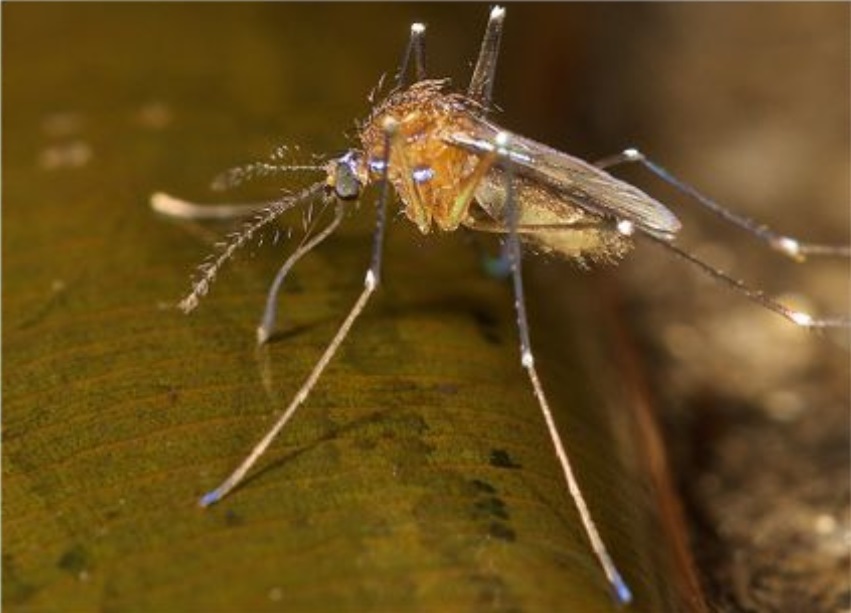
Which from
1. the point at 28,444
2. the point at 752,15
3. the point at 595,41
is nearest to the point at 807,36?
the point at 752,15

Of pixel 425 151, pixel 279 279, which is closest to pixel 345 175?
pixel 425 151

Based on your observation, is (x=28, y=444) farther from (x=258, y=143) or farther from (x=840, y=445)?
(x=840, y=445)

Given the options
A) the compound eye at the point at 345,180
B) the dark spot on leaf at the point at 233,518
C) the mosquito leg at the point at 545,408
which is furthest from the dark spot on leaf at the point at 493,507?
the compound eye at the point at 345,180

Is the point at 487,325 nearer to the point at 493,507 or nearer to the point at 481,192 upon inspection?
the point at 481,192

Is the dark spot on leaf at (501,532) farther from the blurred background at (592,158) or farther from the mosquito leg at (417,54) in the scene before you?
the mosquito leg at (417,54)

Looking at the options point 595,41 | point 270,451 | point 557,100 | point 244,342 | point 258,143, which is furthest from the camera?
point 595,41

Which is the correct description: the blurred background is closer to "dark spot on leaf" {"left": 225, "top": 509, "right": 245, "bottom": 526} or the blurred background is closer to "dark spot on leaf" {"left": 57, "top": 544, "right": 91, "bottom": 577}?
"dark spot on leaf" {"left": 57, "top": 544, "right": 91, "bottom": 577}
